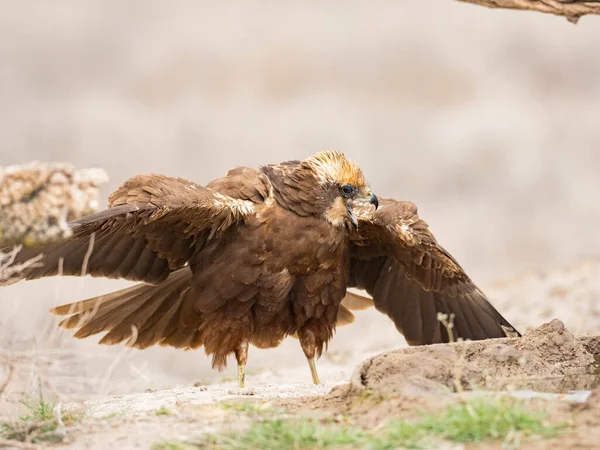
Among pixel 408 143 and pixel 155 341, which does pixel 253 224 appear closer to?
pixel 155 341

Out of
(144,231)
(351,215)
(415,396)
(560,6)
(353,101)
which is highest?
(353,101)

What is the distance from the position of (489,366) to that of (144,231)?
8.06 ft

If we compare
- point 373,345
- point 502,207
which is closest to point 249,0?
point 502,207

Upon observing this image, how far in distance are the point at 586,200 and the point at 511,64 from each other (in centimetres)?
263

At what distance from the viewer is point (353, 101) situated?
15.0 m

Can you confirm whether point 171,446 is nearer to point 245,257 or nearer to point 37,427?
point 37,427

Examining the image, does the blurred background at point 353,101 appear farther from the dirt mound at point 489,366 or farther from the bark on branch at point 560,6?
the dirt mound at point 489,366

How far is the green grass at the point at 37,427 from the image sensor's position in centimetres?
444

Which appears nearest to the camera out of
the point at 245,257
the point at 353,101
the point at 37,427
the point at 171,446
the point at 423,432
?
the point at 423,432

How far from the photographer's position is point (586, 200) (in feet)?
48.2

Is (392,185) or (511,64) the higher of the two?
(511,64)

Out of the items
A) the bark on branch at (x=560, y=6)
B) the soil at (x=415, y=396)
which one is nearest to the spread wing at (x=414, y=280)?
the soil at (x=415, y=396)

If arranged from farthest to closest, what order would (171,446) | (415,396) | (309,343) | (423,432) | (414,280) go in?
(414,280), (309,343), (415,396), (171,446), (423,432)

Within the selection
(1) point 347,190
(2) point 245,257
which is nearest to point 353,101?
(1) point 347,190
